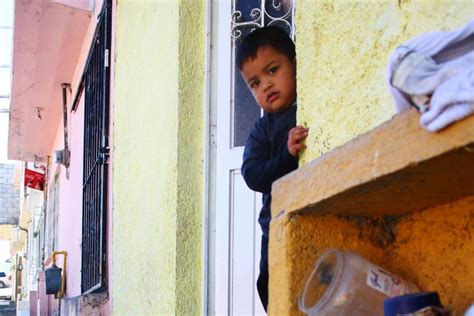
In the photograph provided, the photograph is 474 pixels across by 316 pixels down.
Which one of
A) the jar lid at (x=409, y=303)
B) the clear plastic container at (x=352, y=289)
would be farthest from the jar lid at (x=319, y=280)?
the jar lid at (x=409, y=303)

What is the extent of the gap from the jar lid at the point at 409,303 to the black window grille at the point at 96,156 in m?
3.87

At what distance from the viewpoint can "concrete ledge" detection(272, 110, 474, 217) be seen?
1.20m

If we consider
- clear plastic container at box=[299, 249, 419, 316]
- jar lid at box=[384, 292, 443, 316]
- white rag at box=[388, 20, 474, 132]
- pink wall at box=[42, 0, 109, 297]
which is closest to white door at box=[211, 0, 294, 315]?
clear plastic container at box=[299, 249, 419, 316]

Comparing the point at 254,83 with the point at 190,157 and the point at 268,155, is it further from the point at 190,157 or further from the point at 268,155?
the point at 190,157

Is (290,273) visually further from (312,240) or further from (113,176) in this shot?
(113,176)

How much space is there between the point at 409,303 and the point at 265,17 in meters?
2.18

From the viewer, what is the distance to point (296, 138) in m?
2.06

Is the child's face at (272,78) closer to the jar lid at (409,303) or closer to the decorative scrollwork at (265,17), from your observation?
the decorative scrollwork at (265,17)

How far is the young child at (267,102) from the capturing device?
7.72 ft

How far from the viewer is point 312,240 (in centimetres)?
176

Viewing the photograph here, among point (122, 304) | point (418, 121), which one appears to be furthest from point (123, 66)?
point (418, 121)

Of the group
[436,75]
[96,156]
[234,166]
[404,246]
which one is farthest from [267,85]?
[96,156]

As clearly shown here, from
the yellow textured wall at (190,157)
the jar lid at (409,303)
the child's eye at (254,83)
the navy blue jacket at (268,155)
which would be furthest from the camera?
the yellow textured wall at (190,157)

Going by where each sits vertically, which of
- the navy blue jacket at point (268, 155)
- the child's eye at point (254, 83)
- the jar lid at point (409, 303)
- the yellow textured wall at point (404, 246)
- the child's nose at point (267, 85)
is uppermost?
the child's eye at point (254, 83)
